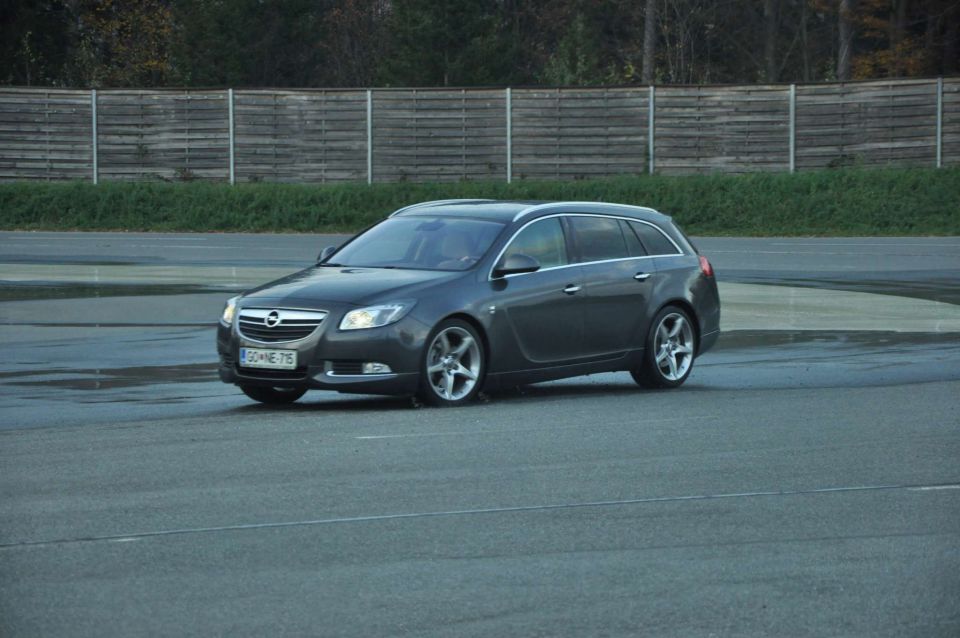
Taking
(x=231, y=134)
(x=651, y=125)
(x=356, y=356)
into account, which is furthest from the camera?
(x=231, y=134)

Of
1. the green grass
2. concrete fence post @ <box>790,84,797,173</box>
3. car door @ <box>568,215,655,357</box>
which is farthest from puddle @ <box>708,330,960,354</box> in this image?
concrete fence post @ <box>790,84,797,173</box>

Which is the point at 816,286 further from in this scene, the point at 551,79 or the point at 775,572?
the point at 551,79

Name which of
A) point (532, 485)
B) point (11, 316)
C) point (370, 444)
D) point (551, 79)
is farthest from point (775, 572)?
point (551, 79)

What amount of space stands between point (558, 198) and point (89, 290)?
19141 millimetres

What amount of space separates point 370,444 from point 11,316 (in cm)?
1072

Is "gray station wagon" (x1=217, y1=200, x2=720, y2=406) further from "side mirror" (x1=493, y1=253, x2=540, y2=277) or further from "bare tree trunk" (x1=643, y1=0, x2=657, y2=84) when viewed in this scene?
"bare tree trunk" (x1=643, y1=0, x2=657, y2=84)

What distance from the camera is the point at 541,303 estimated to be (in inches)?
516

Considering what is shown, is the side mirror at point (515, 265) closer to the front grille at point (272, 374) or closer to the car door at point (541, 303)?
the car door at point (541, 303)

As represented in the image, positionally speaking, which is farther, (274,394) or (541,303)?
(541,303)

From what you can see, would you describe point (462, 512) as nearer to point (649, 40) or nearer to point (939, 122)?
point (939, 122)

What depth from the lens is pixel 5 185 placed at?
144 feet

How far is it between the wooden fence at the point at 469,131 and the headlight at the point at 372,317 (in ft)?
102

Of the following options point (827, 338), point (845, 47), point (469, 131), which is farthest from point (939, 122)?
point (827, 338)

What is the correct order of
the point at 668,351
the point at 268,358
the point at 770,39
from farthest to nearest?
the point at 770,39, the point at 668,351, the point at 268,358
